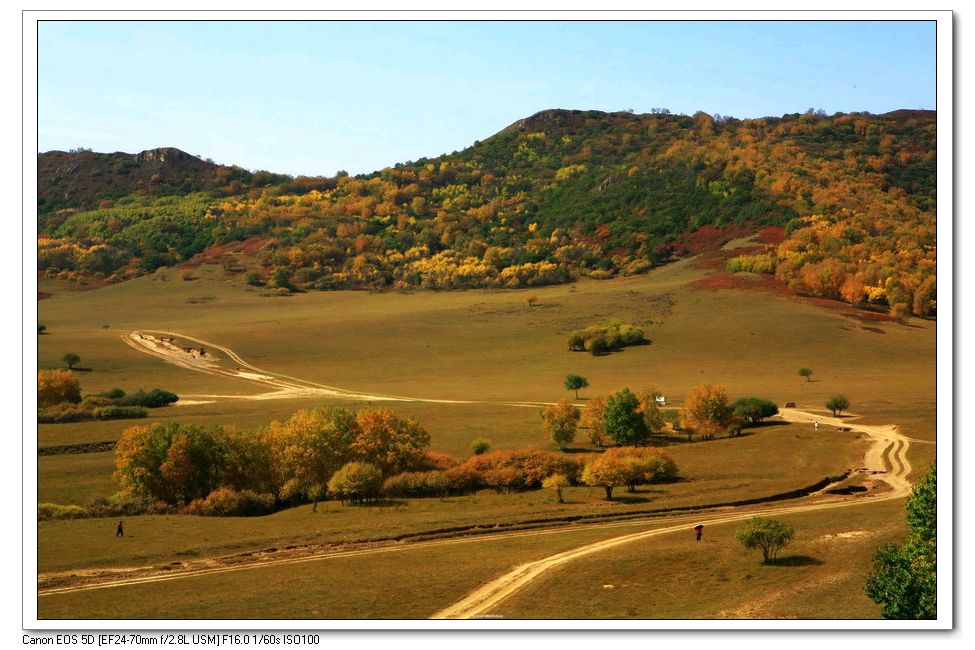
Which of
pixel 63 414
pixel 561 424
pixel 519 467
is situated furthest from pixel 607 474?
pixel 63 414

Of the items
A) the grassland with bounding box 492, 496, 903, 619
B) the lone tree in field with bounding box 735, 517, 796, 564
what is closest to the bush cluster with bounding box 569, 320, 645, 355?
the grassland with bounding box 492, 496, 903, 619

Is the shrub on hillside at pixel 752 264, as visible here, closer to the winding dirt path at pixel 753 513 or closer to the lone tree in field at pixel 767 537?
the winding dirt path at pixel 753 513

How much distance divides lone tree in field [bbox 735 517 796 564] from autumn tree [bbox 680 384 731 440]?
2683 centimetres

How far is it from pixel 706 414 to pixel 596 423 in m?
7.10

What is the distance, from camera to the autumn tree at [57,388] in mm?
67312

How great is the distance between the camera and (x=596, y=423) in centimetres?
5994

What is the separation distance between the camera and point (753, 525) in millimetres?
34375

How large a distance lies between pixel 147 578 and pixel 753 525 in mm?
20351

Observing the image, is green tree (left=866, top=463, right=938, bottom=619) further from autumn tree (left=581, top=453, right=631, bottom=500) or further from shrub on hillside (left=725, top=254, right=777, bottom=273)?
shrub on hillside (left=725, top=254, right=777, bottom=273)

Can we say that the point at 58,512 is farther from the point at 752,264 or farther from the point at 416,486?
the point at 752,264

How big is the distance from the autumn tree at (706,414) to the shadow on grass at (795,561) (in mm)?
27128

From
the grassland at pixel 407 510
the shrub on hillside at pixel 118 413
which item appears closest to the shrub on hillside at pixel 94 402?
the shrub on hillside at pixel 118 413
